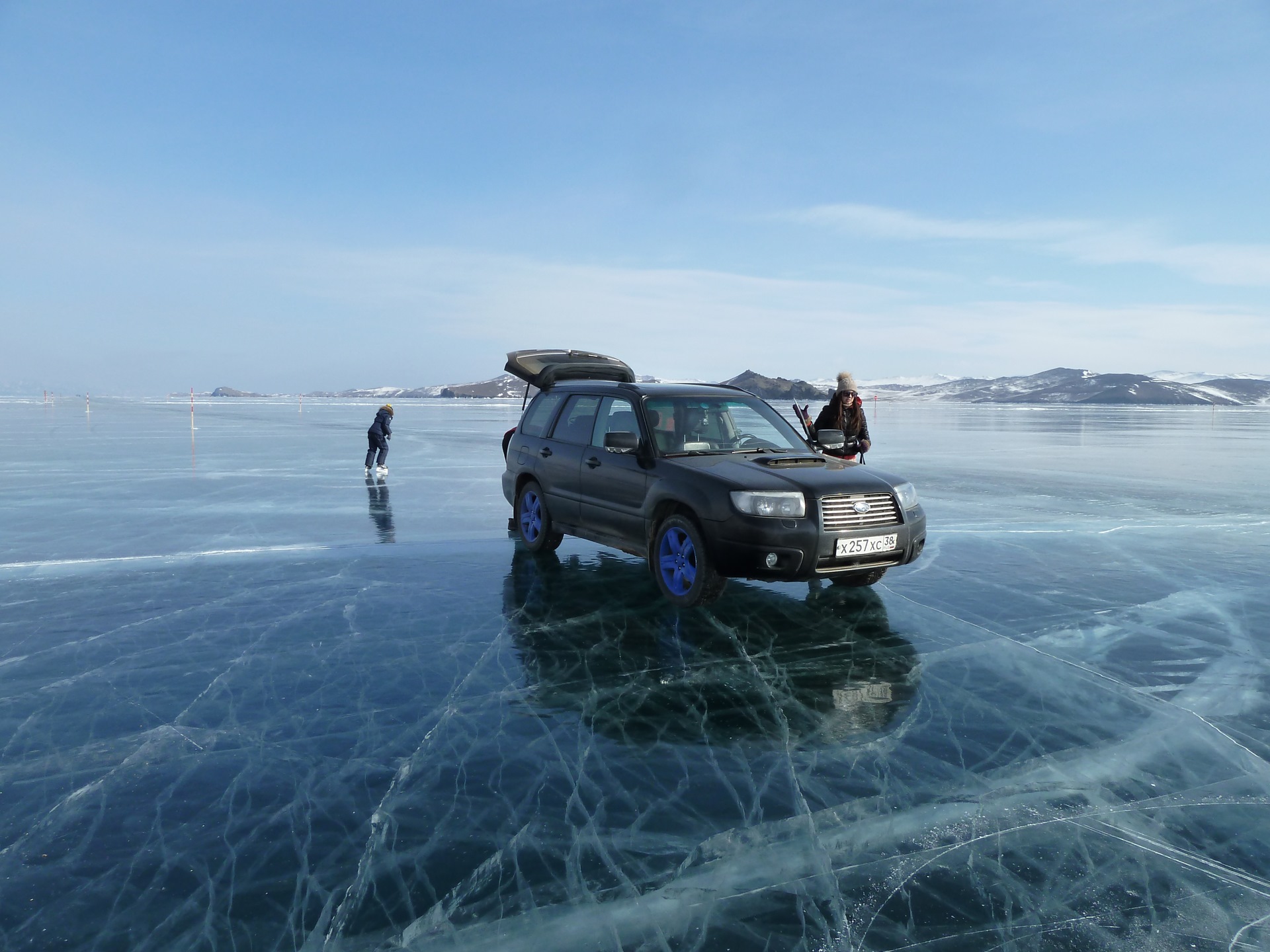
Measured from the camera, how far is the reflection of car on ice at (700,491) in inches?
253

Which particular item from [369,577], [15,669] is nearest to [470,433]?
[369,577]

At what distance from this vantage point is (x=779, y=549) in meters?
6.32

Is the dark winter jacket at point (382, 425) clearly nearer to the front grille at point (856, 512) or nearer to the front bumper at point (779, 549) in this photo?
the front bumper at point (779, 549)

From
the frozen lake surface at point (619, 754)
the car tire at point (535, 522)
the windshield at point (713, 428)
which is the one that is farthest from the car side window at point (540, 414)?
the windshield at point (713, 428)

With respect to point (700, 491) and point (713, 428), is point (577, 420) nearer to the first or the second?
point (713, 428)

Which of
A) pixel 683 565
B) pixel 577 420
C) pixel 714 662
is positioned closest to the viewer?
pixel 714 662

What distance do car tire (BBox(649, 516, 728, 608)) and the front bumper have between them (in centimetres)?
13

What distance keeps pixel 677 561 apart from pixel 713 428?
4.60ft

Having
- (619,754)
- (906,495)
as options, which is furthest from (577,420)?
(619,754)

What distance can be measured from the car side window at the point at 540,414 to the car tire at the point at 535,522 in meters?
0.57

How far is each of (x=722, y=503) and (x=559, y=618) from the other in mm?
1519

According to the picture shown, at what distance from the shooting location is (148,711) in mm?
4727

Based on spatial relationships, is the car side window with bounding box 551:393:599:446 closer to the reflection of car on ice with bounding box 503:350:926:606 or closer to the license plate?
the reflection of car on ice with bounding box 503:350:926:606

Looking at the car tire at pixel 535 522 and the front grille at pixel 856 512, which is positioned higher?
the front grille at pixel 856 512
